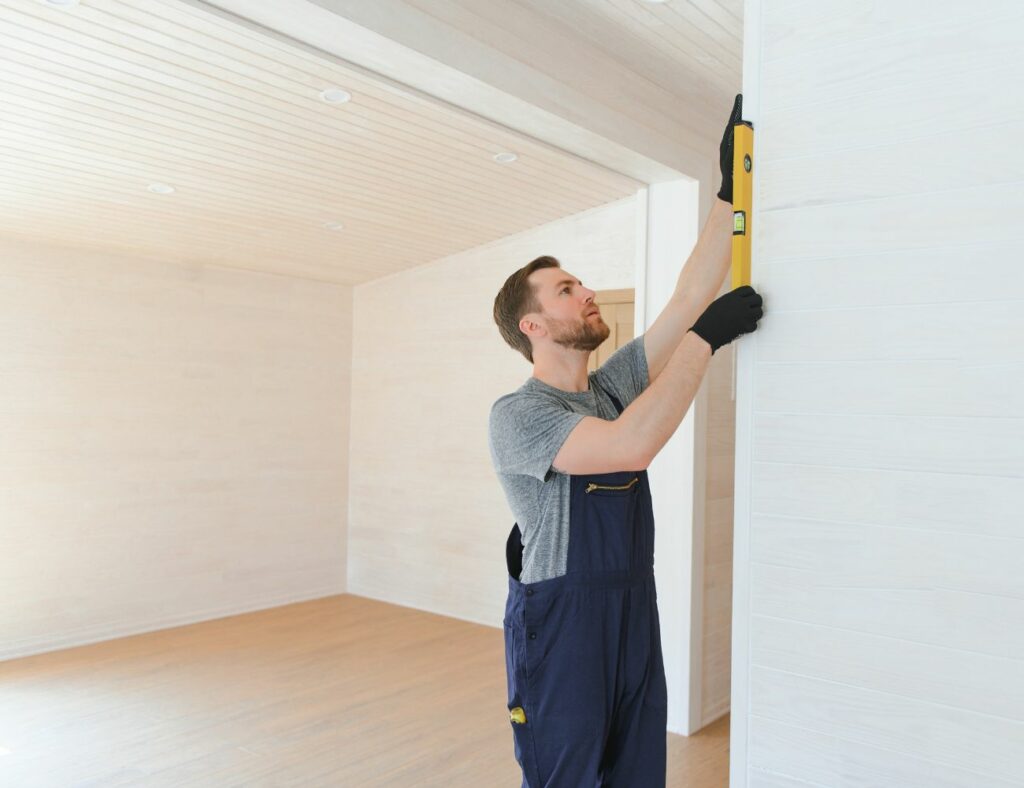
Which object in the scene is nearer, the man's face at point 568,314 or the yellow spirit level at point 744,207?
the yellow spirit level at point 744,207

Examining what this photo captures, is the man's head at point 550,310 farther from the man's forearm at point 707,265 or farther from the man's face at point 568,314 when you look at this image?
the man's forearm at point 707,265

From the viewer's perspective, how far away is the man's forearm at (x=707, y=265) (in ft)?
6.05

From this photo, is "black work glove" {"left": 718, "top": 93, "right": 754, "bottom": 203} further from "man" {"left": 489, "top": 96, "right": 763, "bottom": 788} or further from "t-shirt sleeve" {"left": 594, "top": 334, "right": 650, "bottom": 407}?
"t-shirt sleeve" {"left": 594, "top": 334, "right": 650, "bottom": 407}

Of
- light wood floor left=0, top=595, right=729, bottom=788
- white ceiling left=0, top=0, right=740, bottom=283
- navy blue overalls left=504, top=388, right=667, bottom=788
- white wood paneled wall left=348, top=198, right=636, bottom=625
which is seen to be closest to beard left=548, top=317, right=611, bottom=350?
navy blue overalls left=504, top=388, right=667, bottom=788

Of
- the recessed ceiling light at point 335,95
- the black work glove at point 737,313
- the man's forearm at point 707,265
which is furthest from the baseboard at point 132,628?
the black work glove at point 737,313

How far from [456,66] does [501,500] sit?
362 centimetres

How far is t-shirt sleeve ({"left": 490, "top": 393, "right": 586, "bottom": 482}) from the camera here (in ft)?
5.98

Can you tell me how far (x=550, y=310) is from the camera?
2133 mm

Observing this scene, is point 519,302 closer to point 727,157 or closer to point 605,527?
point 605,527

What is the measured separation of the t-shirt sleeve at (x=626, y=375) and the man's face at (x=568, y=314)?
0.43 feet

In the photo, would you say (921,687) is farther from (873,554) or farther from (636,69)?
(636,69)

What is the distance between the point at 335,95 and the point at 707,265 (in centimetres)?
209

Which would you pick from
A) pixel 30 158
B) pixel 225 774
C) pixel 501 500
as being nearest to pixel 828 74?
pixel 225 774

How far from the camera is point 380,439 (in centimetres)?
693
